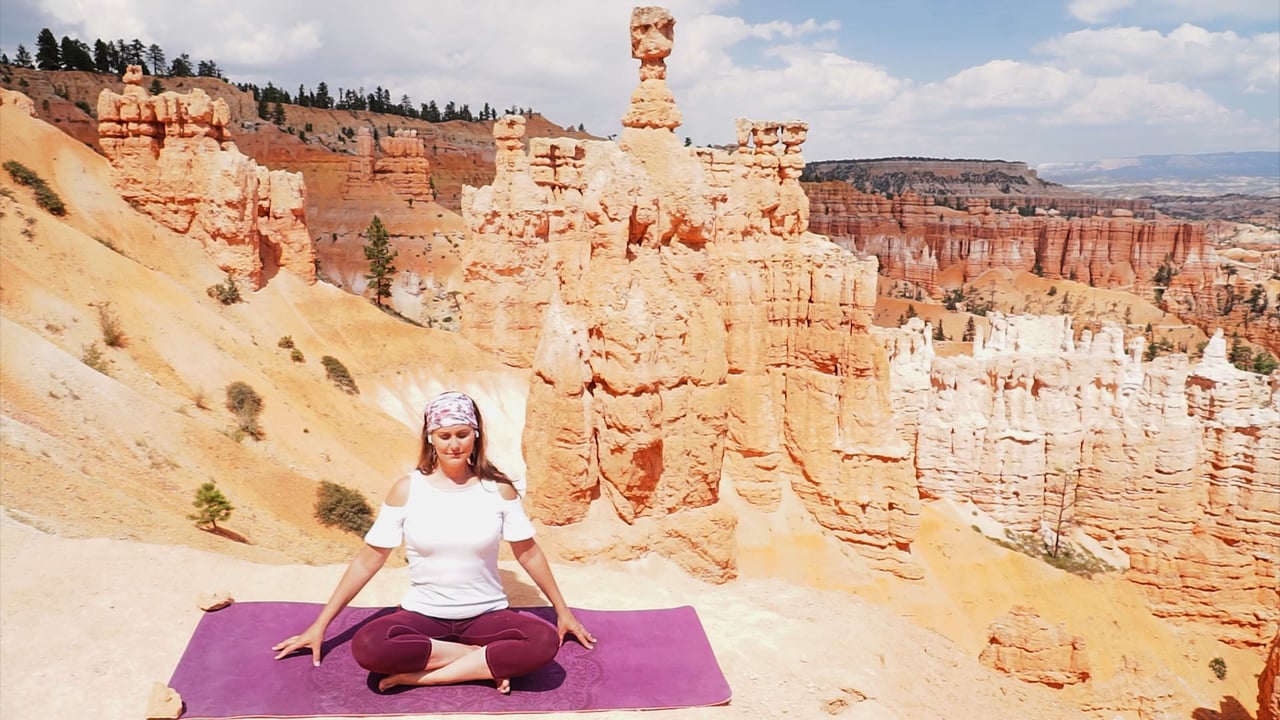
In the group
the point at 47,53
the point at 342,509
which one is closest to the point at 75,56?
the point at 47,53

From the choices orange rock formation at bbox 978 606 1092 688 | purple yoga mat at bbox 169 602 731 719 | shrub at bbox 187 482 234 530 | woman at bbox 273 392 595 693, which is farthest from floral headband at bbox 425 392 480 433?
orange rock formation at bbox 978 606 1092 688

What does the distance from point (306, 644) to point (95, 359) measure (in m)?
15.2

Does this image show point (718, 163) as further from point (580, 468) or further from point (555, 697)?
point (555, 697)

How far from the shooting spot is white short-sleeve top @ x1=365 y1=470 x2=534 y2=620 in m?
6.45

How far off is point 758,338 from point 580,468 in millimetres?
6218

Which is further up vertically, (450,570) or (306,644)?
(450,570)

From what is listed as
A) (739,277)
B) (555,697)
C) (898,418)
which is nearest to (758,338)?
(739,277)

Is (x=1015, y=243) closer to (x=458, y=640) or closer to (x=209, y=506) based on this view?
(x=209, y=506)

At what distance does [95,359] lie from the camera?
18.6 m

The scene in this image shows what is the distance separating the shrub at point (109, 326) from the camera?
786 inches

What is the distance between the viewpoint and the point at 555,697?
682 centimetres

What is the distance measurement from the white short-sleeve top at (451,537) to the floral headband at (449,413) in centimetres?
50

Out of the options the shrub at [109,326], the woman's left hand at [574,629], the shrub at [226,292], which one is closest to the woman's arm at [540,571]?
the woman's left hand at [574,629]

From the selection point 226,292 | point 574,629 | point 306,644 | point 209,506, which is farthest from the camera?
point 226,292
